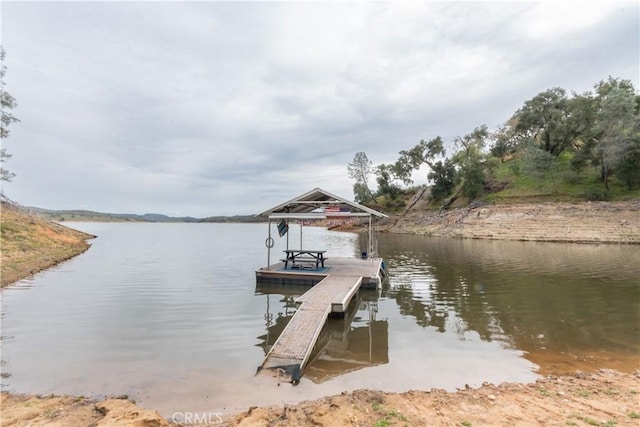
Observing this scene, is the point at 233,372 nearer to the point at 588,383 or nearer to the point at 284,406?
the point at 284,406

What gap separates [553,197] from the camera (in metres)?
36.5

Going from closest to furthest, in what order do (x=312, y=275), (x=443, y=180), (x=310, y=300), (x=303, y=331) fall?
(x=303, y=331) → (x=310, y=300) → (x=312, y=275) → (x=443, y=180)

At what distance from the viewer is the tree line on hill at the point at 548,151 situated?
33.2 meters

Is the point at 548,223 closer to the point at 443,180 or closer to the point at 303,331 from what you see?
the point at 443,180

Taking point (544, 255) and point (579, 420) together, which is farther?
point (544, 255)

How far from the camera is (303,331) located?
740cm

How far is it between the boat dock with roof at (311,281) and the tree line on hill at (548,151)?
3267 cm

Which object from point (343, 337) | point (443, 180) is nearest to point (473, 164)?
point (443, 180)

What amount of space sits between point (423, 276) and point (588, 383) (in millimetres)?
10632

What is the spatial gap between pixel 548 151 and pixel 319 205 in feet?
140

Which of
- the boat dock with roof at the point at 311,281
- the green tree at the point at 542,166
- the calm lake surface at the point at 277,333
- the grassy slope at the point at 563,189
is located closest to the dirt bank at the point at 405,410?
the calm lake surface at the point at 277,333

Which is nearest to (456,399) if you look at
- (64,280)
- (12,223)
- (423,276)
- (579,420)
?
(579,420)

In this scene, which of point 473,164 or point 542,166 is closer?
point 542,166

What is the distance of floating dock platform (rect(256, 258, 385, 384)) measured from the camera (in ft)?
20.1
